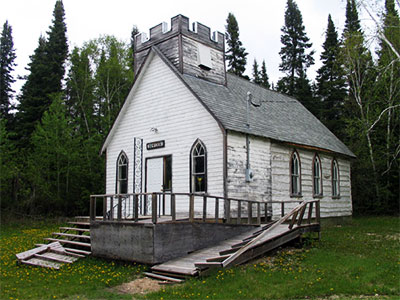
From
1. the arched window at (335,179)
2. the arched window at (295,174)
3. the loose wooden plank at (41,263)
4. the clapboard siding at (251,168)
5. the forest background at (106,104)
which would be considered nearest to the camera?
the loose wooden plank at (41,263)

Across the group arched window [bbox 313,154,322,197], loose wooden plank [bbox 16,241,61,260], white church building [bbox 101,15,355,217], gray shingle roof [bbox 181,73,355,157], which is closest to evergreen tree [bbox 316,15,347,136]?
gray shingle roof [bbox 181,73,355,157]

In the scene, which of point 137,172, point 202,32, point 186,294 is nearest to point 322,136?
point 202,32

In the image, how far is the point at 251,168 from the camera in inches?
584

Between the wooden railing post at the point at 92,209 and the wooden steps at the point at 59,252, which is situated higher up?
the wooden railing post at the point at 92,209

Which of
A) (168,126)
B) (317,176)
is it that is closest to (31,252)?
(168,126)

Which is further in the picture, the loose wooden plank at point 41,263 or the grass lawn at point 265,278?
the loose wooden plank at point 41,263

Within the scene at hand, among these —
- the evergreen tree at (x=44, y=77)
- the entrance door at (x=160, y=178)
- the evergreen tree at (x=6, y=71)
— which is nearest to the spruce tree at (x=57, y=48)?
the evergreen tree at (x=44, y=77)

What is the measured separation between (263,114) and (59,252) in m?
10.5

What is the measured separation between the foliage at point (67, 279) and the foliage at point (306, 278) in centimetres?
158

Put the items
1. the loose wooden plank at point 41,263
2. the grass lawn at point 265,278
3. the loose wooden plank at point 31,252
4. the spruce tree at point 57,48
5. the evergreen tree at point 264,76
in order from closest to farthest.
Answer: the grass lawn at point 265,278 → the loose wooden plank at point 41,263 → the loose wooden plank at point 31,252 → the spruce tree at point 57,48 → the evergreen tree at point 264,76

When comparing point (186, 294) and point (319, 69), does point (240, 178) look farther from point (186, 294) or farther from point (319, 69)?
point (319, 69)

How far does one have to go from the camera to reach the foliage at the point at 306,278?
25.1ft

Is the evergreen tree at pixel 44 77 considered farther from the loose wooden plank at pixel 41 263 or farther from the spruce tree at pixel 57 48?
the loose wooden plank at pixel 41 263

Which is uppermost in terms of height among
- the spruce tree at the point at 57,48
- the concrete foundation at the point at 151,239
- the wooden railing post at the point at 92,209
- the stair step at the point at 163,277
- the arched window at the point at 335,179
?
the spruce tree at the point at 57,48
